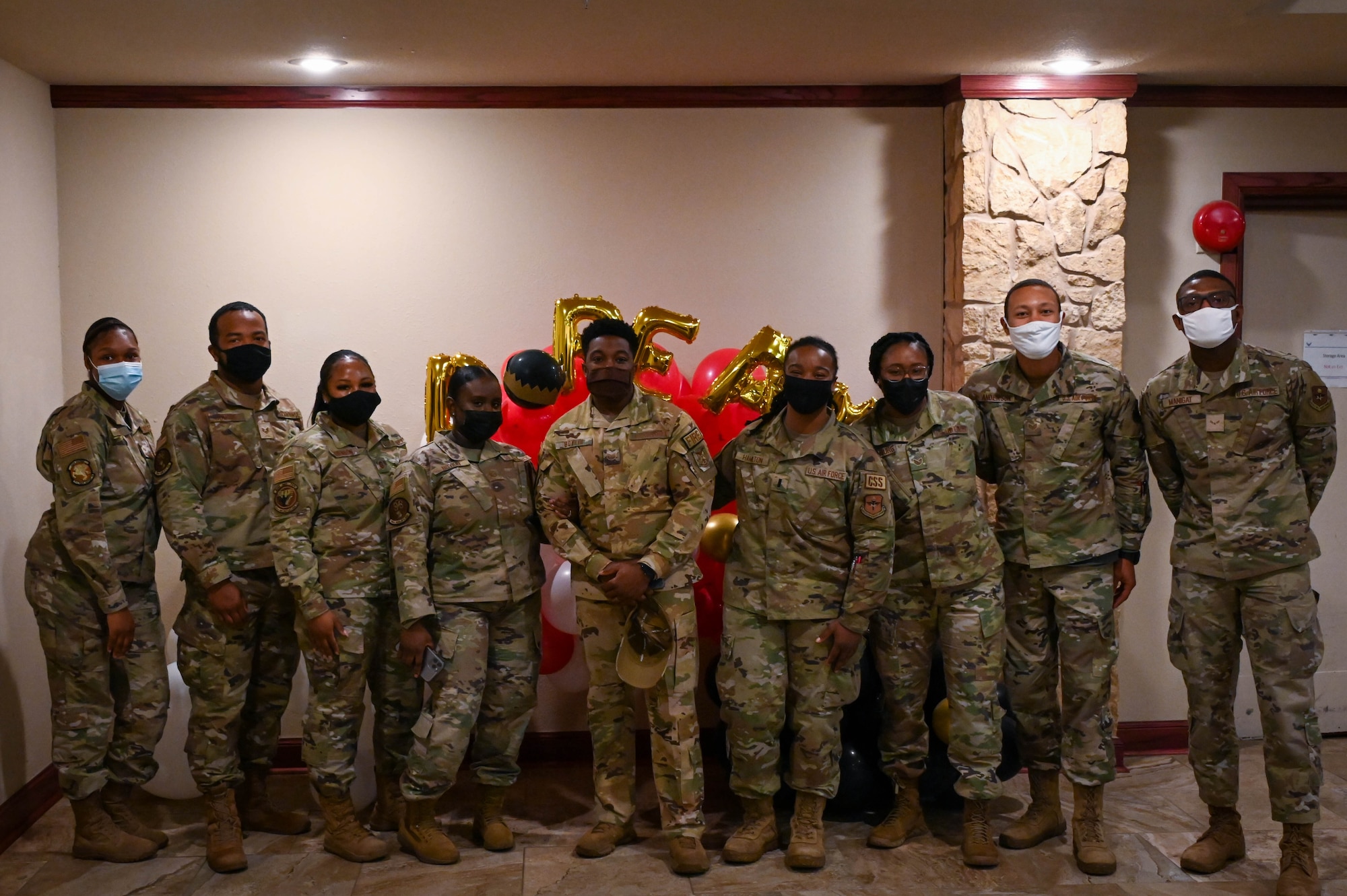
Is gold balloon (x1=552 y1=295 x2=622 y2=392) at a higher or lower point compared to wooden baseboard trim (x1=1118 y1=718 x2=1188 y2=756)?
higher

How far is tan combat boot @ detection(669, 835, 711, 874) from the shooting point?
3.75m

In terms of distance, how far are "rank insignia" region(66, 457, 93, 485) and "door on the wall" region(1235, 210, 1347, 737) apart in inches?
188

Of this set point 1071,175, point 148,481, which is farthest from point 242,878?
point 1071,175

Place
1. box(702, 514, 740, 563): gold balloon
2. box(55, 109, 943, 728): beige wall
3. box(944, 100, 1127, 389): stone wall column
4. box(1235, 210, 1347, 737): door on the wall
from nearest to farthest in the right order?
box(702, 514, 740, 563): gold balloon < box(944, 100, 1127, 389): stone wall column < box(55, 109, 943, 728): beige wall < box(1235, 210, 1347, 737): door on the wall

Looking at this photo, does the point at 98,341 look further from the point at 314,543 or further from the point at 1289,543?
the point at 1289,543

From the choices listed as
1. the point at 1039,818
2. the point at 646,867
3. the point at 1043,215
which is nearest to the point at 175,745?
the point at 646,867

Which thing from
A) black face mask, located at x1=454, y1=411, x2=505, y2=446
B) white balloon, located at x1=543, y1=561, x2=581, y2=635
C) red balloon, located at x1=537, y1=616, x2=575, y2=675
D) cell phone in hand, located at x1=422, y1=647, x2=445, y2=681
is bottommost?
red balloon, located at x1=537, y1=616, x2=575, y2=675

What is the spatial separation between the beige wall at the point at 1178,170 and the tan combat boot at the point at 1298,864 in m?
2.06

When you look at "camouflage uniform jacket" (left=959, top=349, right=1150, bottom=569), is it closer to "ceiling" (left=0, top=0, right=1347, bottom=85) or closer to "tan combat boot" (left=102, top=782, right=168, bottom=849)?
"ceiling" (left=0, top=0, right=1347, bottom=85)

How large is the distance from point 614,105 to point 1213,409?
275 cm

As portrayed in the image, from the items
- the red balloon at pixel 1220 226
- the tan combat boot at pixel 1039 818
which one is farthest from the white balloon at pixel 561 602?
the red balloon at pixel 1220 226

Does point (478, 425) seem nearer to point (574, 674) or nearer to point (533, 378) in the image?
point (533, 378)

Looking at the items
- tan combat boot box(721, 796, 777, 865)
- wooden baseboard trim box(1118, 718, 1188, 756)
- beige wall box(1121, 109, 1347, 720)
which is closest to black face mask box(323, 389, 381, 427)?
tan combat boot box(721, 796, 777, 865)

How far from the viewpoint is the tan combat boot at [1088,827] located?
12.5 feet
